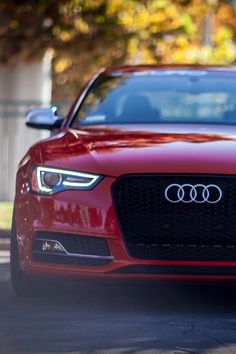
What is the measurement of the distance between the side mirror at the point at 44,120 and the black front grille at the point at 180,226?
199 centimetres

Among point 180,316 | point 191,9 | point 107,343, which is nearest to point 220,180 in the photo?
point 180,316

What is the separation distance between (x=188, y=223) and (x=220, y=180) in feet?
1.04

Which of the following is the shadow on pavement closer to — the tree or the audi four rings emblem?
the audi four rings emblem

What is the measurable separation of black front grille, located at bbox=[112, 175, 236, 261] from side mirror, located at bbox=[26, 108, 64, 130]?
1.99 metres

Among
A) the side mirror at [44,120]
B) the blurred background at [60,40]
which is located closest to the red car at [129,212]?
the side mirror at [44,120]

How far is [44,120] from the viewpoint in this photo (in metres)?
8.84

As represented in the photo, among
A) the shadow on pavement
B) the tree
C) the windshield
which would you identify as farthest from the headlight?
the tree

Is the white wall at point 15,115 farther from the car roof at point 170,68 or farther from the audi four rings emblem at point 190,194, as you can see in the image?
the audi four rings emblem at point 190,194

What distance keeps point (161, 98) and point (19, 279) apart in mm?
2091

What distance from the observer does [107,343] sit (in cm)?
607

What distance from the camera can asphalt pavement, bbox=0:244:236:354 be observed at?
19.7 feet

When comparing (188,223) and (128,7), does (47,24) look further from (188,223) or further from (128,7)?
(188,223)

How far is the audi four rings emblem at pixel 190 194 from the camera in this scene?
Result: 270 inches

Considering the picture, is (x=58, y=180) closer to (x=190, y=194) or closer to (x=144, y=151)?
(x=144, y=151)
